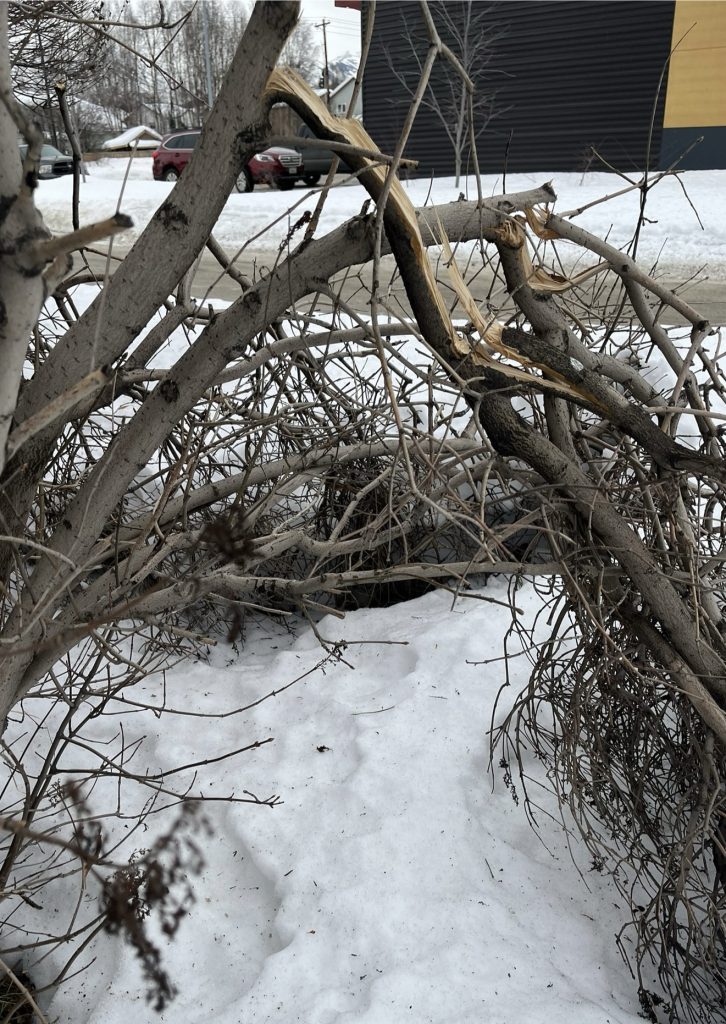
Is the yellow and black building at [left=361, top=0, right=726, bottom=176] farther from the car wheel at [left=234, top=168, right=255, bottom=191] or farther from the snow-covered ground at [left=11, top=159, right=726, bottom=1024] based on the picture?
the snow-covered ground at [left=11, top=159, right=726, bottom=1024]

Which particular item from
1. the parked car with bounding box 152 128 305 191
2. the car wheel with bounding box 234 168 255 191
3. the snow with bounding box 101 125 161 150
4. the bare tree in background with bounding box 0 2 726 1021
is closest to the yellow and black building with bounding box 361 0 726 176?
the parked car with bounding box 152 128 305 191

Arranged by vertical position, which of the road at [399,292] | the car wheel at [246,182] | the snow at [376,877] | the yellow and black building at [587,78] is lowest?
the snow at [376,877]

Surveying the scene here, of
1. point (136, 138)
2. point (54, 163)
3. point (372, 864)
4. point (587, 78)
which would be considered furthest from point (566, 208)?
point (54, 163)

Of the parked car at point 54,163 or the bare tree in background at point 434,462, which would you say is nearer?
the bare tree in background at point 434,462

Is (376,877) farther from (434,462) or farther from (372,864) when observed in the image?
(434,462)

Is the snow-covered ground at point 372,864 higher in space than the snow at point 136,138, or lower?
lower

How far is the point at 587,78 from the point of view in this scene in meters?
18.0

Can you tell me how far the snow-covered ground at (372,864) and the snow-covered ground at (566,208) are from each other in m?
5.32

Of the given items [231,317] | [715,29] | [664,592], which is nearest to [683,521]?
[664,592]

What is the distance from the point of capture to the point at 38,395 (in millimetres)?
2008

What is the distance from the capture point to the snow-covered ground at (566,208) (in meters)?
11.8

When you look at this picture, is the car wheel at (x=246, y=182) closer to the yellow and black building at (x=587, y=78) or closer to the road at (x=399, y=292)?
the yellow and black building at (x=587, y=78)

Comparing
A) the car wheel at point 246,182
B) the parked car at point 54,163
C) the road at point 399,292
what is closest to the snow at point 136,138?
the parked car at point 54,163

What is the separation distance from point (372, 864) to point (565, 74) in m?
18.9
